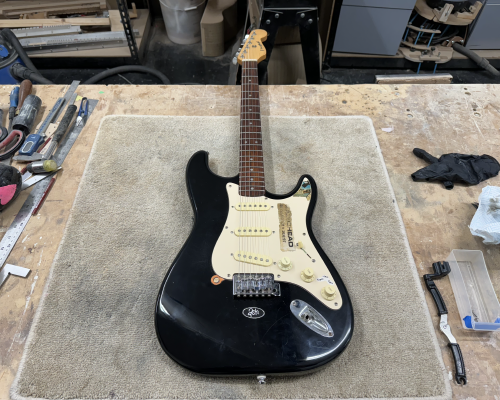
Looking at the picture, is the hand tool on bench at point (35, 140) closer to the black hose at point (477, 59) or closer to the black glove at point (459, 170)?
the black glove at point (459, 170)

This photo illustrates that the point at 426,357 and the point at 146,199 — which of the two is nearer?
the point at 426,357

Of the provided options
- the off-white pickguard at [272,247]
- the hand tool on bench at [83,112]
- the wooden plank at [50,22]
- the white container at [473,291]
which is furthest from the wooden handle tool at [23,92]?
the white container at [473,291]

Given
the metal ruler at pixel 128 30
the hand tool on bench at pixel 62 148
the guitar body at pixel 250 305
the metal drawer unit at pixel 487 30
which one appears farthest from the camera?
the metal drawer unit at pixel 487 30

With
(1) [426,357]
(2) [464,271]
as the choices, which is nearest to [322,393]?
(1) [426,357]

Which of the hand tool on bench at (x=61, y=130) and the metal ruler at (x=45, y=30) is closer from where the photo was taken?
the hand tool on bench at (x=61, y=130)

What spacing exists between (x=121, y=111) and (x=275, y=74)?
0.88 metres

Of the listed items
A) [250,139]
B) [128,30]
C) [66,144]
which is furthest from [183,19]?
[250,139]

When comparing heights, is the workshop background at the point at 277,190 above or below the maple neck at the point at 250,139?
below

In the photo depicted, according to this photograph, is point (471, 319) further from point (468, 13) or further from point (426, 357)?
point (468, 13)

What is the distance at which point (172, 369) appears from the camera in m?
0.80

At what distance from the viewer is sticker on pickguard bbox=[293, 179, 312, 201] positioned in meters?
0.99

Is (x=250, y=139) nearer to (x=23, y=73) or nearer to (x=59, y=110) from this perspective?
(x=59, y=110)

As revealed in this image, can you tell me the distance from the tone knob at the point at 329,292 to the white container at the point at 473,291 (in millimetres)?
395

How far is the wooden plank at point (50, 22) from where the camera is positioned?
213cm
